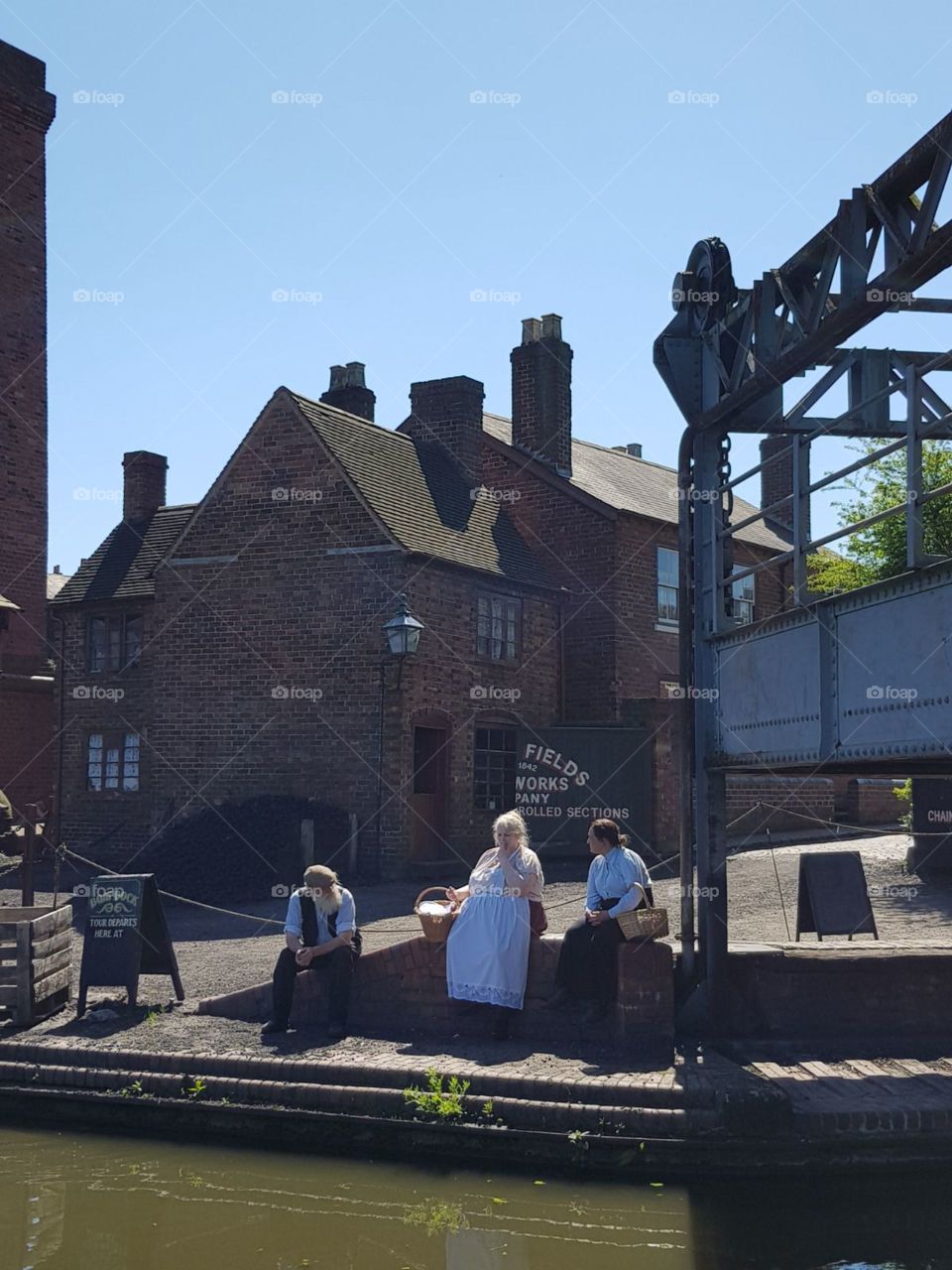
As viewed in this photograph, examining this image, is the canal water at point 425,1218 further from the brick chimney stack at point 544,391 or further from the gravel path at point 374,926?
the brick chimney stack at point 544,391

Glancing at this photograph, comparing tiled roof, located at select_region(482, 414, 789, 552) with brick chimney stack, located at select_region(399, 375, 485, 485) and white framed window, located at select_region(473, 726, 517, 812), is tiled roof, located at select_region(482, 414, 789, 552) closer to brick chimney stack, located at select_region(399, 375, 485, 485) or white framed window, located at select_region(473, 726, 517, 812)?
brick chimney stack, located at select_region(399, 375, 485, 485)

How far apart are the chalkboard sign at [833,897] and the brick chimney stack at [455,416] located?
1522 centimetres

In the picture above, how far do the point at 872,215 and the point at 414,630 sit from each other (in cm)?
Answer: 1152

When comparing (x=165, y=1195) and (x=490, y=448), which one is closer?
(x=165, y=1195)

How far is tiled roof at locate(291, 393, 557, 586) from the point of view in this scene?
22.5 metres

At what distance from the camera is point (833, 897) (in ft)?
41.1

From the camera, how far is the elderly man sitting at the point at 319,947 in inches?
410

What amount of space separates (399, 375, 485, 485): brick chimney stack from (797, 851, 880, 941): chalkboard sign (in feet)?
49.9

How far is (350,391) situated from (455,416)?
9.91ft

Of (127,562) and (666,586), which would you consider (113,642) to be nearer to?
(127,562)

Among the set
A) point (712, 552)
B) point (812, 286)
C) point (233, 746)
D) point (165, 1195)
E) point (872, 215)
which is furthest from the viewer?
point (233, 746)

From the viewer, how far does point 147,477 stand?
96.7 ft

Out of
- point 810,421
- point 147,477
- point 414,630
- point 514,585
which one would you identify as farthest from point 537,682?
point 810,421

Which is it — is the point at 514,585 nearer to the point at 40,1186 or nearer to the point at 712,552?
the point at 712,552
